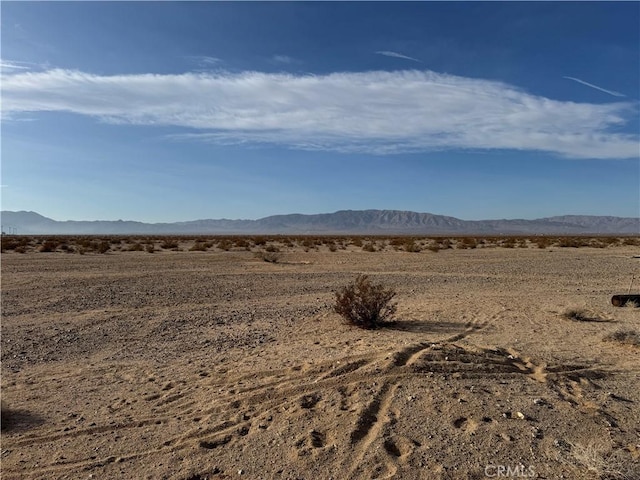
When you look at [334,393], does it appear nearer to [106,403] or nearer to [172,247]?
[106,403]

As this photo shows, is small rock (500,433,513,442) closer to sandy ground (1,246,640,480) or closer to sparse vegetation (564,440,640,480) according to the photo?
sandy ground (1,246,640,480)

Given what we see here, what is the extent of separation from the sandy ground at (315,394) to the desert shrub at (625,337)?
0.27m

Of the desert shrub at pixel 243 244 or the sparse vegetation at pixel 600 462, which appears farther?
the desert shrub at pixel 243 244

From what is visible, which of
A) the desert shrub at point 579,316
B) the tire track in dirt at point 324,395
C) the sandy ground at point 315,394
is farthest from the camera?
the desert shrub at point 579,316

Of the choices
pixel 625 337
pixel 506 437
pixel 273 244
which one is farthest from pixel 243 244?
pixel 506 437

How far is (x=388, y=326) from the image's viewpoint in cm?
1006

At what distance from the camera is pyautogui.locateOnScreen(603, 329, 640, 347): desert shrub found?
834cm

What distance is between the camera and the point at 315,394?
20.0ft

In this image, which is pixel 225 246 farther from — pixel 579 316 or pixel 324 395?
pixel 324 395

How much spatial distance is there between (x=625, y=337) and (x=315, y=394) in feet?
18.6

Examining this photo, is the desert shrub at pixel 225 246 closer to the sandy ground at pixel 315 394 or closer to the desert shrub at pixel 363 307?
the sandy ground at pixel 315 394

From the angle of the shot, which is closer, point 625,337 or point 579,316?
point 625,337

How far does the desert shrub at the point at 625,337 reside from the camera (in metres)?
8.34

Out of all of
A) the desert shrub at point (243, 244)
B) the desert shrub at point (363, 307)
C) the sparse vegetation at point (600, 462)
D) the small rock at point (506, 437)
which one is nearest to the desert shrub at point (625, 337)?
the desert shrub at point (363, 307)
